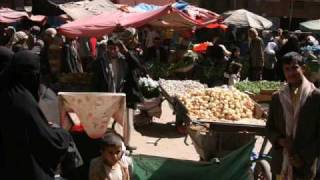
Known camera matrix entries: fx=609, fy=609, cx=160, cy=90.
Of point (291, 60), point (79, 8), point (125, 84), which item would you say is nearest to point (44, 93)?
point (291, 60)

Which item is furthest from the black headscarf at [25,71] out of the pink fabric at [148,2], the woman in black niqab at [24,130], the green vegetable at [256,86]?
the pink fabric at [148,2]

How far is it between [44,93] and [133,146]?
11.9ft

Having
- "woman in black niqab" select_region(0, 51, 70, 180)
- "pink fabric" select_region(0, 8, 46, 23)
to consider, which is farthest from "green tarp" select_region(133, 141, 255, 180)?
"pink fabric" select_region(0, 8, 46, 23)

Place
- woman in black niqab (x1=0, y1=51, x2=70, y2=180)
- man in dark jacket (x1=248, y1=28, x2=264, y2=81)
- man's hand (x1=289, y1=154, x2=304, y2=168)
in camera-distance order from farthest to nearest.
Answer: man in dark jacket (x1=248, y1=28, x2=264, y2=81) < man's hand (x1=289, y1=154, x2=304, y2=168) < woman in black niqab (x1=0, y1=51, x2=70, y2=180)

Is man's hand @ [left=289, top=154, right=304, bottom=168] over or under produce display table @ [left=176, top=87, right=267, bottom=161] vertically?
over

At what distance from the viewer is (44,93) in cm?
561

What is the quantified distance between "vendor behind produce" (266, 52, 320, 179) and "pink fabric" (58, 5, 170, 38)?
7086mm

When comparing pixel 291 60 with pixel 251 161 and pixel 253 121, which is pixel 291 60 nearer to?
pixel 251 161

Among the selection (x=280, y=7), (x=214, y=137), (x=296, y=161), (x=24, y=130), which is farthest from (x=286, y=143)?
(x=280, y=7)

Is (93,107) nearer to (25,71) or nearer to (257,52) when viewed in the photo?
(25,71)

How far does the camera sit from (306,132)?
4.57 m

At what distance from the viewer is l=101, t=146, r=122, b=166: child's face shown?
4.75 meters

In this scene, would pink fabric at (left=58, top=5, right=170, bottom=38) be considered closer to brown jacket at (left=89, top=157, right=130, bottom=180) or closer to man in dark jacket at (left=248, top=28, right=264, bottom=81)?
man in dark jacket at (left=248, top=28, right=264, bottom=81)

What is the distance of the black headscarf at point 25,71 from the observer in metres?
3.83
